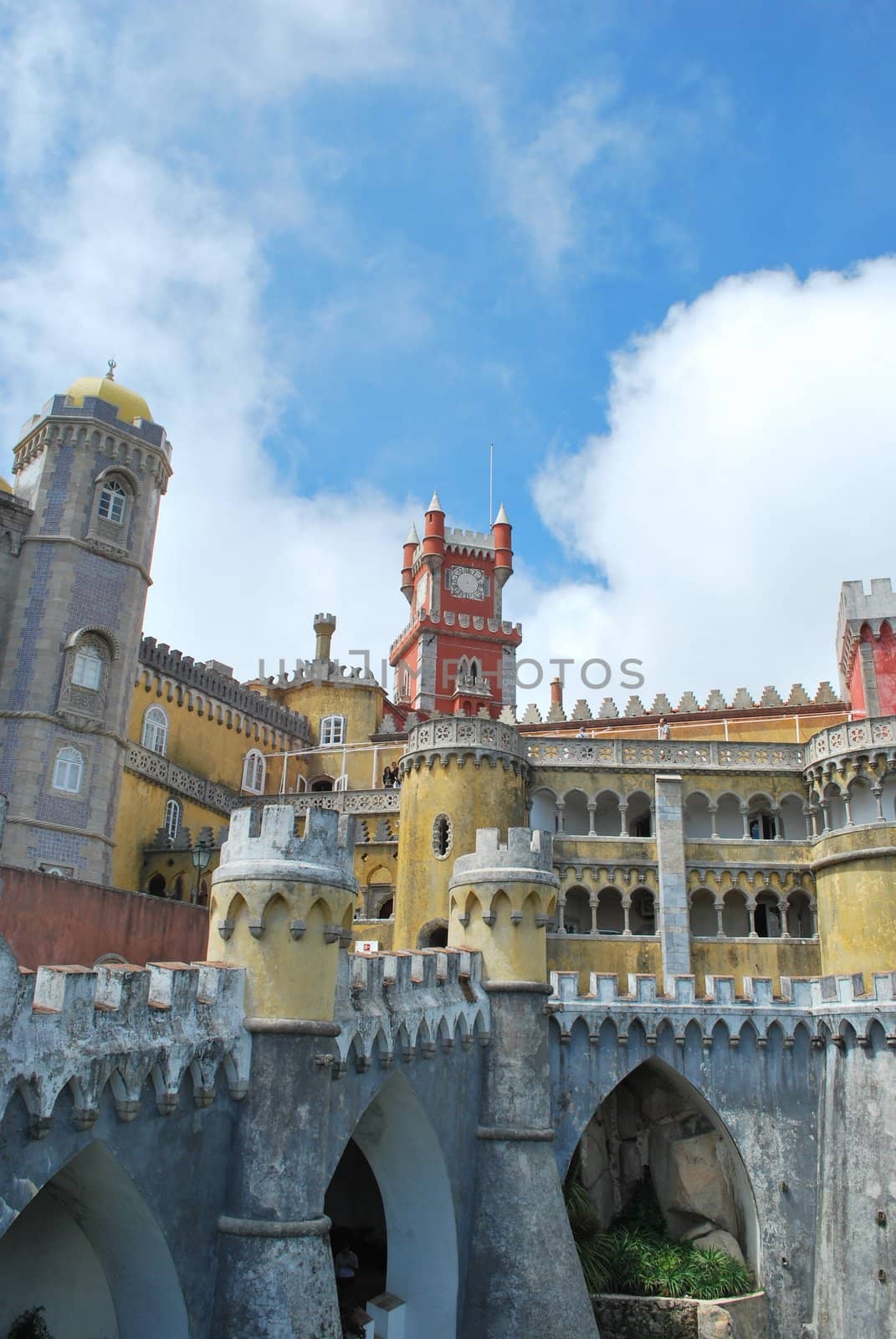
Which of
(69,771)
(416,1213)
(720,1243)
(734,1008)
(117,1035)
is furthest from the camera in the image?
(69,771)

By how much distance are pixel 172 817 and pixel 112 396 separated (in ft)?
47.8

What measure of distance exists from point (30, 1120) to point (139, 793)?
2673 centimetres

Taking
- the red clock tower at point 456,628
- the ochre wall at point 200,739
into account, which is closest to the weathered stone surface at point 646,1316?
the ochre wall at point 200,739

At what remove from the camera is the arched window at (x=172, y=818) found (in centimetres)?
3834

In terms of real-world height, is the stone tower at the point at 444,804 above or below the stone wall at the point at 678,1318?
above

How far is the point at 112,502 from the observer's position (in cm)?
3497

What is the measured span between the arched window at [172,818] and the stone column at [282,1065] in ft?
80.0

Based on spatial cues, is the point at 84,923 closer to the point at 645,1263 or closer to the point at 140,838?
the point at 645,1263

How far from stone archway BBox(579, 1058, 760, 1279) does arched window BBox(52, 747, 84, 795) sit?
1735 cm

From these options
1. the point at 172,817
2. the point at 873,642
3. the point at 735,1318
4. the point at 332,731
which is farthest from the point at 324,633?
the point at 735,1318

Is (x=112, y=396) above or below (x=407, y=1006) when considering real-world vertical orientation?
above

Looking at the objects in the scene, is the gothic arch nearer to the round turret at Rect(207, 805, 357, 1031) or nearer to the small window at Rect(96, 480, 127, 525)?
the round turret at Rect(207, 805, 357, 1031)

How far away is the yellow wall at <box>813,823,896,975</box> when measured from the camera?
29844mm

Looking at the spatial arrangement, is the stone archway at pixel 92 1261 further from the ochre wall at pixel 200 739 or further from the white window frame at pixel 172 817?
the ochre wall at pixel 200 739
